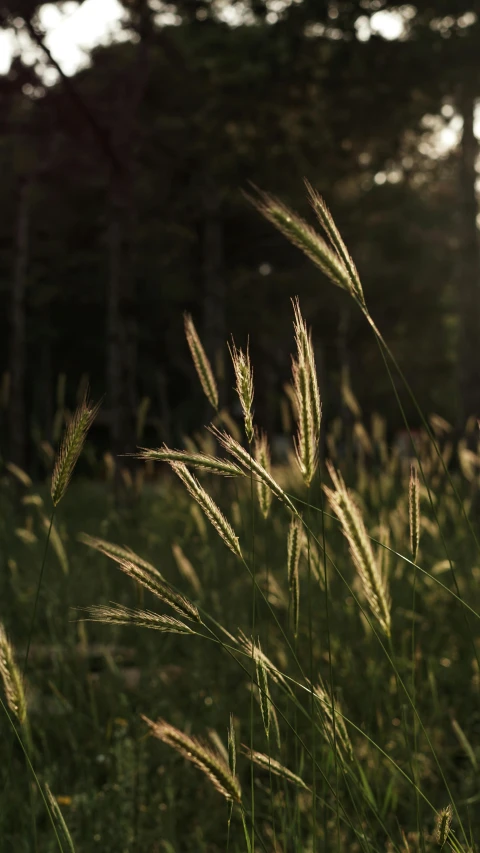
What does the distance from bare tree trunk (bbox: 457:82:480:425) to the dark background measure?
0.02 meters

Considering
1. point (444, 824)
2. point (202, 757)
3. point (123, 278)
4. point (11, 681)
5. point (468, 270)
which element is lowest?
point (444, 824)

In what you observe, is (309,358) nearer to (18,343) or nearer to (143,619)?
(143,619)

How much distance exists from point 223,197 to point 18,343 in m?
6.04

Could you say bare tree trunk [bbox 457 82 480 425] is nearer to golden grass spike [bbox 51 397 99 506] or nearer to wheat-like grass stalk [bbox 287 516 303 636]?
wheat-like grass stalk [bbox 287 516 303 636]

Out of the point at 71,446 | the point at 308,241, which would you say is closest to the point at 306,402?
the point at 308,241

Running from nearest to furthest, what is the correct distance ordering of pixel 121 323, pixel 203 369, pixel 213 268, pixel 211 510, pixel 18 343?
1. pixel 211 510
2. pixel 203 369
3. pixel 121 323
4. pixel 18 343
5. pixel 213 268

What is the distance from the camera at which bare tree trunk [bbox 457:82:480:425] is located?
33.5 feet

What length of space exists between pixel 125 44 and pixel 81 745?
60.1 ft

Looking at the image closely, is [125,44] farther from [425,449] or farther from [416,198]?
[425,449]

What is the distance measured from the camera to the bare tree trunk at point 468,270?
10.2m

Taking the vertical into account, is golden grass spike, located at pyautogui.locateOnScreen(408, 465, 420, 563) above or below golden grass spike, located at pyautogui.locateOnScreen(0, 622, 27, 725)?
above

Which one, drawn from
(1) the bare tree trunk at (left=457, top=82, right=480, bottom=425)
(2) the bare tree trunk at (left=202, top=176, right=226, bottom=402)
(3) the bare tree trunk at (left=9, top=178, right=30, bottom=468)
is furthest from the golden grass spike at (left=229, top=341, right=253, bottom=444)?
(2) the bare tree trunk at (left=202, top=176, right=226, bottom=402)

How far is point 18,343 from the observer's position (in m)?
15.8

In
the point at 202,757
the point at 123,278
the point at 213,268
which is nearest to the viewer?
the point at 202,757
